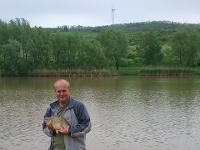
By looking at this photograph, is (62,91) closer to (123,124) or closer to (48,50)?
(123,124)

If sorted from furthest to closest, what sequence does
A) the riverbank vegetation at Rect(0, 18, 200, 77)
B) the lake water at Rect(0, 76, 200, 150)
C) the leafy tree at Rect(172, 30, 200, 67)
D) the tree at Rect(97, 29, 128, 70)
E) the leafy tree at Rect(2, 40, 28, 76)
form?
the tree at Rect(97, 29, 128, 70) < the leafy tree at Rect(172, 30, 200, 67) < the riverbank vegetation at Rect(0, 18, 200, 77) < the leafy tree at Rect(2, 40, 28, 76) < the lake water at Rect(0, 76, 200, 150)

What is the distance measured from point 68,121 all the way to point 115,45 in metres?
72.1

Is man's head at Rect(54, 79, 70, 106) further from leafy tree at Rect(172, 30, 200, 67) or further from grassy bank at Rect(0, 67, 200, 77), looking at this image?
leafy tree at Rect(172, 30, 200, 67)

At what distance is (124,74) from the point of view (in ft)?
236

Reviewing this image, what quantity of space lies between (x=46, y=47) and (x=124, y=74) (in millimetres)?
17519

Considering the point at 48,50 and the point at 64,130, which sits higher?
the point at 48,50

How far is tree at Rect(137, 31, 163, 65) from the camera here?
3095 inches

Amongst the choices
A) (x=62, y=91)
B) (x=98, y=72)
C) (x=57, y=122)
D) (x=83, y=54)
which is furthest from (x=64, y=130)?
(x=83, y=54)

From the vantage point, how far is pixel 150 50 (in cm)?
7862

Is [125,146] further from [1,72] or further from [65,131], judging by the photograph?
[1,72]

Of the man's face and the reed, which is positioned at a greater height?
the man's face

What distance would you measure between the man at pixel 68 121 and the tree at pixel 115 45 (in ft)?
235

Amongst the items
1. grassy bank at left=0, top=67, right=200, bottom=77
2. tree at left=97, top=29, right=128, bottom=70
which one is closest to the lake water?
grassy bank at left=0, top=67, right=200, bottom=77

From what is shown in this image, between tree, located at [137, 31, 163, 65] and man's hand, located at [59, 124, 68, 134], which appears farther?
tree, located at [137, 31, 163, 65]
